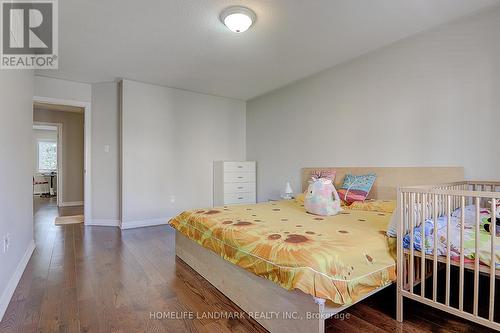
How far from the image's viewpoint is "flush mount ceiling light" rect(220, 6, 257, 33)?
223cm

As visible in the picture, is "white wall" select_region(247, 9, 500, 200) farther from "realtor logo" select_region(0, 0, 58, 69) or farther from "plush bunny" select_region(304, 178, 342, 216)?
"realtor logo" select_region(0, 0, 58, 69)

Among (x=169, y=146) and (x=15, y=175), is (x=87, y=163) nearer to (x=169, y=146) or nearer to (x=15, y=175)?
(x=169, y=146)

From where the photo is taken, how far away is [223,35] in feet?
8.75

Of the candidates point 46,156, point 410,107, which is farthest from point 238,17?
point 46,156

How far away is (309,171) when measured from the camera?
12.7ft

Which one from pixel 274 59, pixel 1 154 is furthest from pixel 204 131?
pixel 1 154

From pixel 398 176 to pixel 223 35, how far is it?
8.12ft

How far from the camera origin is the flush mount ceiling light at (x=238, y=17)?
2229 mm

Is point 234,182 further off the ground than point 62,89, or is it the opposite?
point 62,89

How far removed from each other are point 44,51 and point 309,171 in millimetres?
3836

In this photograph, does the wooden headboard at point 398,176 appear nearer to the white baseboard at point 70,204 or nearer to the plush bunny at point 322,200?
the plush bunny at point 322,200

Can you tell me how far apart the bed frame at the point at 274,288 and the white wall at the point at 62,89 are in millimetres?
3105

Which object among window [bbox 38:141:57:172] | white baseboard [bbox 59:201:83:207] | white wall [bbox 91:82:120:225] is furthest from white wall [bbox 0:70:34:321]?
window [bbox 38:141:57:172]

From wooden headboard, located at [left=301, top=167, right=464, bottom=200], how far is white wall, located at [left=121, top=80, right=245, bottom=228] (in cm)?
247
